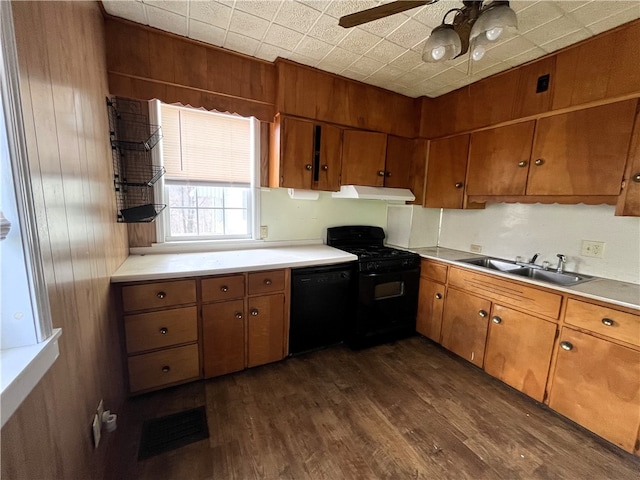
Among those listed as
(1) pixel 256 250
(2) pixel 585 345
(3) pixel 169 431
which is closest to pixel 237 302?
(1) pixel 256 250

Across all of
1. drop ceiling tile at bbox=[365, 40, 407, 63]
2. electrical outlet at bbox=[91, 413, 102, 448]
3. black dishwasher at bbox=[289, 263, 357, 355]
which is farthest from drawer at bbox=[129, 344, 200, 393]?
drop ceiling tile at bbox=[365, 40, 407, 63]

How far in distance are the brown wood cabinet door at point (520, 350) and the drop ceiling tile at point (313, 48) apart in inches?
Result: 93.4

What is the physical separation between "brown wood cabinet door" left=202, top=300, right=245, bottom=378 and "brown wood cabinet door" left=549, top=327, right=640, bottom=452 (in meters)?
2.23

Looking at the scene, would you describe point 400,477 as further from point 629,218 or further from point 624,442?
point 629,218

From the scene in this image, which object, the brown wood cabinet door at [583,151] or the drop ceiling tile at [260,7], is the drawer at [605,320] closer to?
the brown wood cabinet door at [583,151]

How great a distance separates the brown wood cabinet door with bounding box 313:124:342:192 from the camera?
2385mm

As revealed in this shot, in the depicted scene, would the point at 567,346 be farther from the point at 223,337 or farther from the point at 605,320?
the point at 223,337

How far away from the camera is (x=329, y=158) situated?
244cm

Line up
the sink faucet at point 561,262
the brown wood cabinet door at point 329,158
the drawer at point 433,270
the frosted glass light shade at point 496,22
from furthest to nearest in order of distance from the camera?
the drawer at point 433,270, the brown wood cabinet door at point 329,158, the sink faucet at point 561,262, the frosted glass light shade at point 496,22

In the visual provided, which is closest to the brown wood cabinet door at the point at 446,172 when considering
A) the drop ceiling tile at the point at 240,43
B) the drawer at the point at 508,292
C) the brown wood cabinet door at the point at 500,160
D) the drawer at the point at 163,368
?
the brown wood cabinet door at the point at 500,160

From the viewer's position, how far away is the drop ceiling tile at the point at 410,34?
5.41ft

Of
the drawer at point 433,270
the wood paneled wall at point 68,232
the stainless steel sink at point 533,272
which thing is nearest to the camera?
the wood paneled wall at point 68,232

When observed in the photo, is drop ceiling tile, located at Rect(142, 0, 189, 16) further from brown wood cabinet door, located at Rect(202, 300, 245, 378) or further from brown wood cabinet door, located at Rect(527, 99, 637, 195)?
brown wood cabinet door, located at Rect(527, 99, 637, 195)

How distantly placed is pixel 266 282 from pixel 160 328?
76cm
